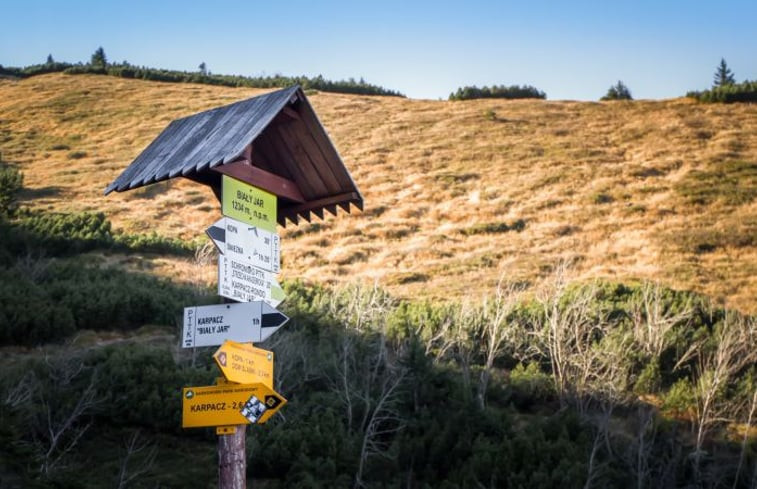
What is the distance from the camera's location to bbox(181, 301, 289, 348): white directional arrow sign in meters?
6.75

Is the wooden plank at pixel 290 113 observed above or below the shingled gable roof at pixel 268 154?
above

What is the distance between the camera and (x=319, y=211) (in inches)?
346

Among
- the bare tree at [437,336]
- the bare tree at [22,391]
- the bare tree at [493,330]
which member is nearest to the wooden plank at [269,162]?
the bare tree at [22,391]

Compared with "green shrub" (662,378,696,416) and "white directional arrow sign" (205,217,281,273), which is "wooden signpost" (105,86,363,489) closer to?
"white directional arrow sign" (205,217,281,273)

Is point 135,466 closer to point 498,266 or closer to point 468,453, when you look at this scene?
point 468,453

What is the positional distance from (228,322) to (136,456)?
46.9 feet

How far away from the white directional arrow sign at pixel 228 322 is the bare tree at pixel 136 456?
1131 centimetres

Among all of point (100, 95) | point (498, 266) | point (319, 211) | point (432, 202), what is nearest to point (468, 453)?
point (319, 211)

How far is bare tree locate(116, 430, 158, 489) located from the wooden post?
11.3 metres

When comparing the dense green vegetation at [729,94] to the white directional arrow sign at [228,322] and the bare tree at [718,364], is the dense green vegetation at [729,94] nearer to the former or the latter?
the bare tree at [718,364]

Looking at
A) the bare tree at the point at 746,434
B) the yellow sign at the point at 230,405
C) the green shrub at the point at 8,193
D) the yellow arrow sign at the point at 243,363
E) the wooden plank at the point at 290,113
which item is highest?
the wooden plank at the point at 290,113

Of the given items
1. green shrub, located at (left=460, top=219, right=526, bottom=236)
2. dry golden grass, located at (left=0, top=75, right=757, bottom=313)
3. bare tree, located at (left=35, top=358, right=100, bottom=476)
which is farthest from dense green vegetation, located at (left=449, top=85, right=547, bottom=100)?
bare tree, located at (left=35, top=358, right=100, bottom=476)

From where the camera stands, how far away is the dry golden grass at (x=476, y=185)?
130ft

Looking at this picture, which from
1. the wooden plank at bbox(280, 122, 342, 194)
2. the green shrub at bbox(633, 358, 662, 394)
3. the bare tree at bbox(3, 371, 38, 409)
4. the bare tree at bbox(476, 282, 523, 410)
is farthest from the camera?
the green shrub at bbox(633, 358, 662, 394)
